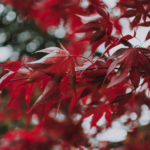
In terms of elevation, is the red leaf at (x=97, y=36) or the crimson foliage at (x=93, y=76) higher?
the red leaf at (x=97, y=36)

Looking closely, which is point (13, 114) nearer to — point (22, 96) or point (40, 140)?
point (22, 96)

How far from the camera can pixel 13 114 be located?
1.44 m

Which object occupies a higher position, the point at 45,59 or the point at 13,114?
the point at 45,59

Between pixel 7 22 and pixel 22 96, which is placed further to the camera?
pixel 7 22

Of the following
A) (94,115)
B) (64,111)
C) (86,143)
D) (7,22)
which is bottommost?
(64,111)

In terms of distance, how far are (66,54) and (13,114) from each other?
1.14m

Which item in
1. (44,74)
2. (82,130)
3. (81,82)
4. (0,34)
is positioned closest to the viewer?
(44,74)

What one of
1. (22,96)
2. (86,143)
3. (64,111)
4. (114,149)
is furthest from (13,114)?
(114,149)

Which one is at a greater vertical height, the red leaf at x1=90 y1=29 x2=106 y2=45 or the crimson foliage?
the red leaf at x1=90 y1=29 x2=106 y2=45

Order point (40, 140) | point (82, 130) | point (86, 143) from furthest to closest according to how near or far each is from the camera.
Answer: point (82, 130) → point (86, 143) → point (40, 140)

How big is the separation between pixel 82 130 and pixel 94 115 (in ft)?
2.85

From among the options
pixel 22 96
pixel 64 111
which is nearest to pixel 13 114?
pixel 22 96

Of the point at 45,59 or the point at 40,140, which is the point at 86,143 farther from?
the point at 45,59

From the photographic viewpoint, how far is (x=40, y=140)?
1049 millimetres
